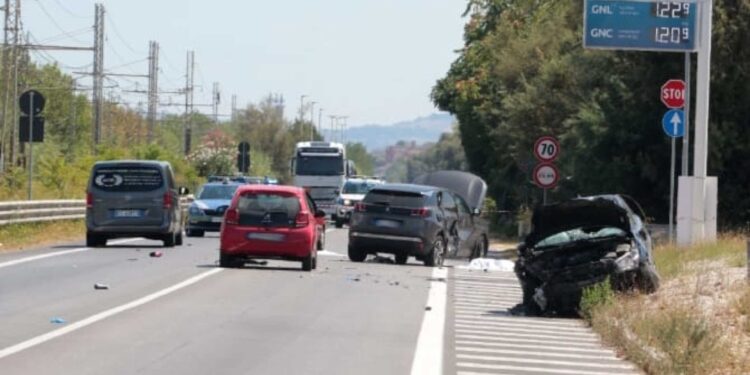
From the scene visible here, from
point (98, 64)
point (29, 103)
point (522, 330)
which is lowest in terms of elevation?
point (522, 330)

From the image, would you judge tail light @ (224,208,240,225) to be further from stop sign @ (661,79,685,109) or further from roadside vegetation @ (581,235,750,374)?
stop sign @ (661,79,685,109)

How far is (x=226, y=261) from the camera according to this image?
2878 cm

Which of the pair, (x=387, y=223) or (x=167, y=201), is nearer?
(x=387, y=223)

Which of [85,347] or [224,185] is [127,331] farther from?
[224,185]

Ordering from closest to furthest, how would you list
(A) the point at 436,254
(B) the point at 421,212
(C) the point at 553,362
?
1. (C) the point at 553,362
2. (B) the point at 421,212
3. (A) the point at 436,254

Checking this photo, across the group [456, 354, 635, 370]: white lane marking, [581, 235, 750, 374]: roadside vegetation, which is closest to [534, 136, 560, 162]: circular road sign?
[581, 235, 750, 374]: roadside vegetation

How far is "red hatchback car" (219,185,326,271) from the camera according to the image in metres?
28.4

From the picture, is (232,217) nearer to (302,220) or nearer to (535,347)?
(302,220)

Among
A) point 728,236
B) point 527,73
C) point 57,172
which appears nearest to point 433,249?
point 728,236

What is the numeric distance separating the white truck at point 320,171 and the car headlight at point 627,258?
159 ft

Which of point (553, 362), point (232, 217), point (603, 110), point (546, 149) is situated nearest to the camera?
point (553, 362)

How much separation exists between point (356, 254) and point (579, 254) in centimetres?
1296

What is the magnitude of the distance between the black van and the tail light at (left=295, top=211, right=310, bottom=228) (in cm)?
763

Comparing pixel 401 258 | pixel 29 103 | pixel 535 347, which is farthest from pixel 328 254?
pixel 535 347
